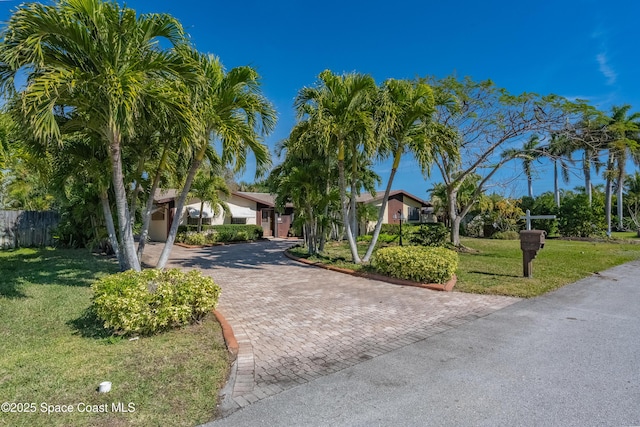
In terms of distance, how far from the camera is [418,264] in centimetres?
959

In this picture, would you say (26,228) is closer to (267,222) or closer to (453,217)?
(267,222)

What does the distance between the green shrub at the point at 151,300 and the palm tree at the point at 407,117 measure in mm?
7504

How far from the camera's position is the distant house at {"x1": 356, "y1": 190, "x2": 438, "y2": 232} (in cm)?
3173

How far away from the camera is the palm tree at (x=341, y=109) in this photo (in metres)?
11.0

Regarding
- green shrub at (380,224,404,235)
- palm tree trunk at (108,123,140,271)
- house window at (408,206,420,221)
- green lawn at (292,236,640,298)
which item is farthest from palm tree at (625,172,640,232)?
palm tree trunk at (108,123,140,271)

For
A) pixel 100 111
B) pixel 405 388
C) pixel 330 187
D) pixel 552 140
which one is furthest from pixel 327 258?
pixel 552 140

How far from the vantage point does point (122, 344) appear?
4.83m

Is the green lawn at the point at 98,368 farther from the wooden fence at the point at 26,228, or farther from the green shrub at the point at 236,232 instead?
the green shrub at the point at 236,232

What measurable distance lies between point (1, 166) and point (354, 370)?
917 centimetres

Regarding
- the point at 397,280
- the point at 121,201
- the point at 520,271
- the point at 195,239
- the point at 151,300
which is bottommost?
the point at 397,280

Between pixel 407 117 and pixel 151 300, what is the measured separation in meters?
9.40

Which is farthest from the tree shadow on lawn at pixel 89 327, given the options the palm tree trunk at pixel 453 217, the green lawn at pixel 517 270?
the palm tree trunk at pixel 453 217

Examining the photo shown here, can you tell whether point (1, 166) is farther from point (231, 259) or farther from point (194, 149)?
point (231, 259)

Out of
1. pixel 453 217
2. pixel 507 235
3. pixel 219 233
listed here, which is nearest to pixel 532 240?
pixel 453 217
